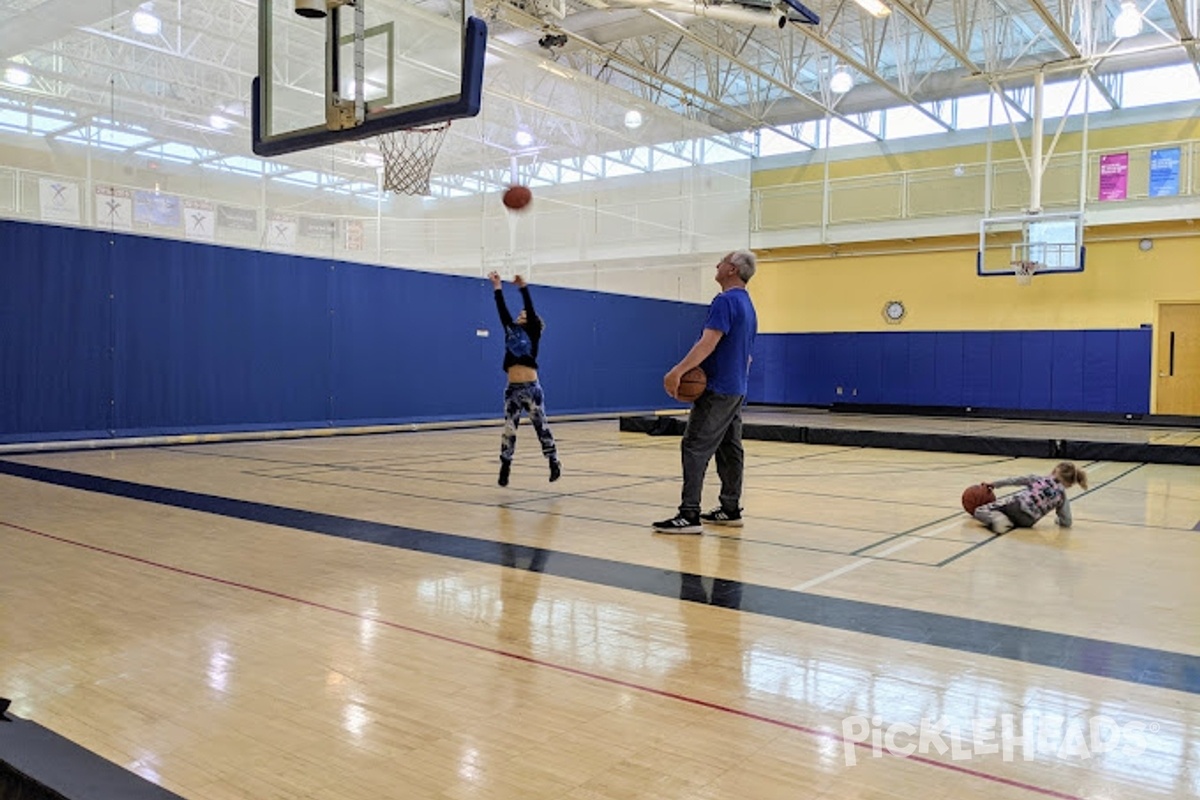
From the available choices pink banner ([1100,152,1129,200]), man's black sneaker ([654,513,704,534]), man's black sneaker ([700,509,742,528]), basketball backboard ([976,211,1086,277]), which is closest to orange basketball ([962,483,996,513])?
man's black sneaker ([700,509,742,528])

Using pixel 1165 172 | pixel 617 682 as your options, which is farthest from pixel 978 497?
pixel 1165 172

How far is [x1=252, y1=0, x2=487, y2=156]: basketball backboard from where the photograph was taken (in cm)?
705

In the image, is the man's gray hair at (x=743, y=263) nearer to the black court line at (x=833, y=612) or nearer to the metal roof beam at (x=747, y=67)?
the black court line at (x=833, y=612)

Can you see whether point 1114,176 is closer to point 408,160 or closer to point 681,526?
point 408,160

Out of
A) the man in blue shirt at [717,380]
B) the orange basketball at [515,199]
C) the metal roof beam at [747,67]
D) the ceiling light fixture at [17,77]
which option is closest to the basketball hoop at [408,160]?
the metal roof beam at [747,67]

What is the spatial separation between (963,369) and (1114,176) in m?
5.39

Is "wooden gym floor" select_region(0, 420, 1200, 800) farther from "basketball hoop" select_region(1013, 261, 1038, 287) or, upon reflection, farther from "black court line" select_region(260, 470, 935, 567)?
"basketball hoop" select_region(1013, 261, 1038, 287)

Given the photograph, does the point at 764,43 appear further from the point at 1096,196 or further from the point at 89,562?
the point at 89,562

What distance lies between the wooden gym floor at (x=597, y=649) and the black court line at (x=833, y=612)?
0.02 meters

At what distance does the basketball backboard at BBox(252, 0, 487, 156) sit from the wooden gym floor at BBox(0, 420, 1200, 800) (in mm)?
3225

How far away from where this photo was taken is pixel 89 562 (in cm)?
466

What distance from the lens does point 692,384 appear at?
18.5 ft

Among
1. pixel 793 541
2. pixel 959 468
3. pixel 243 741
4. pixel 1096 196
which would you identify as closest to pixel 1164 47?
pixel 1096 196

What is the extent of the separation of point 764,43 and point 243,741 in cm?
2138
